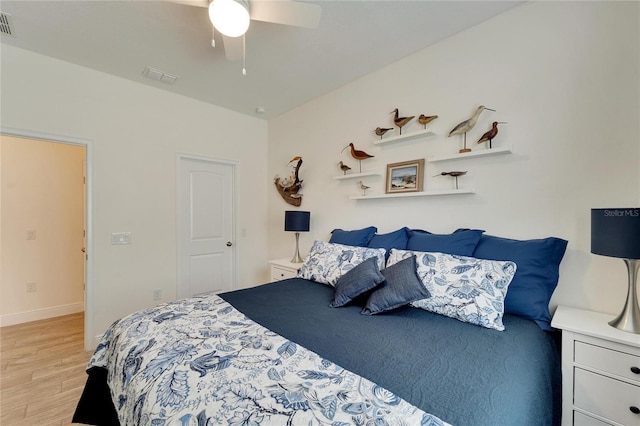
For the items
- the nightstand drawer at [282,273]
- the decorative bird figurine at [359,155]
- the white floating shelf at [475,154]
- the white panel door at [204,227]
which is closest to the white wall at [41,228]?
the white panel door at [204,227]

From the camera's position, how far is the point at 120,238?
9.55 ft

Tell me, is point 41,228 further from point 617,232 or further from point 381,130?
point 617,232

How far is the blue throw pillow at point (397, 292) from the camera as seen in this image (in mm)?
1609

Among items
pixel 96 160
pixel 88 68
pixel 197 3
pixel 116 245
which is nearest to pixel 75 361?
pixel 116 245

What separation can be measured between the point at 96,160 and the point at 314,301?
2.66 m

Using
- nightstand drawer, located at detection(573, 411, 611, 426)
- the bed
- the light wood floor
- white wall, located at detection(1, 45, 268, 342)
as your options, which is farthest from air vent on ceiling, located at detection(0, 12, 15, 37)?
nightstand drawer, located at detection(573, 411, 611, 426)

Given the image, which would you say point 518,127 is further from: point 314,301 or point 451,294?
point 314,301

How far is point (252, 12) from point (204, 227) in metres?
2.62

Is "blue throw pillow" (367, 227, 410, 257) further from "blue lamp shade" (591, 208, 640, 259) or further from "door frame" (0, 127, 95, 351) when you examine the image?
"door frame" (0, 127, 95, 351)

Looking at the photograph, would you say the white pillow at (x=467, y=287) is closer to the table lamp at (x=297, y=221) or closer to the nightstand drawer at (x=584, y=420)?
the nightstand drawer at (x=584, y=420)

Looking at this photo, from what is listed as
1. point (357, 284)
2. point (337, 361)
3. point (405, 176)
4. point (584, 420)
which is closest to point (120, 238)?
point (357, 284)

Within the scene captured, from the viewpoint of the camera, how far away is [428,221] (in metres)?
2.39

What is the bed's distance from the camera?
82 centimetres

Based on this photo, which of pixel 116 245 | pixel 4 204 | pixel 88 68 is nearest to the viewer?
pixel 88 68
